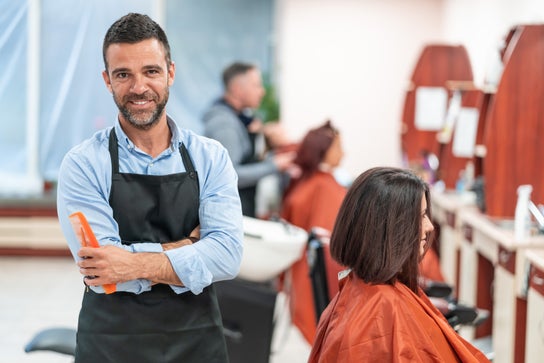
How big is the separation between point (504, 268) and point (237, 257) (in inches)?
74.2

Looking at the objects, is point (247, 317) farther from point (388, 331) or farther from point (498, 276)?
point (388, 331)

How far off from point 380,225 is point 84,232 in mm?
708

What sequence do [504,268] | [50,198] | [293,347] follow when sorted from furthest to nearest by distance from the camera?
[50,198]
[293,347]
[504,268]

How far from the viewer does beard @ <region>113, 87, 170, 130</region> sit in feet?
6.61

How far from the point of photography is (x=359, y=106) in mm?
8297

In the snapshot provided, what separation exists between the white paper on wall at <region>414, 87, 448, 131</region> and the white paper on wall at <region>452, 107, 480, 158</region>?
3.54ft

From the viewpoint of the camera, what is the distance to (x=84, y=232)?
193 centimetres

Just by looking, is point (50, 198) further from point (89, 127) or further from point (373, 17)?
point (373, 17)

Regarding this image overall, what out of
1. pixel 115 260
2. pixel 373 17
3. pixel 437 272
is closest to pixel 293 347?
pixel 437 272

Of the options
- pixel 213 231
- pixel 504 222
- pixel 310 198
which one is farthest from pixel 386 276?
pixel 310 198

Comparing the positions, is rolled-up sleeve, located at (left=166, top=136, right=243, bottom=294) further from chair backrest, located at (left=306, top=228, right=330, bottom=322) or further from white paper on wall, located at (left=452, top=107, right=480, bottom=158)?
white paper on wall, located at (left=452, top=107, right=480, bottom=158)

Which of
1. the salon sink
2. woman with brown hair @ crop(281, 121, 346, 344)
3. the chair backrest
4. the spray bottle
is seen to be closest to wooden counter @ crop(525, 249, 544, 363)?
the spray bottle

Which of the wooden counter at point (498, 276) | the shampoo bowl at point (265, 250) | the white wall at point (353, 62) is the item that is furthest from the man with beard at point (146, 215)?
the white wall at point (353, 62)

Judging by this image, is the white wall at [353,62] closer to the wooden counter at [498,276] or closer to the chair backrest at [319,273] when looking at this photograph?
the wooden counter at [498,276]
